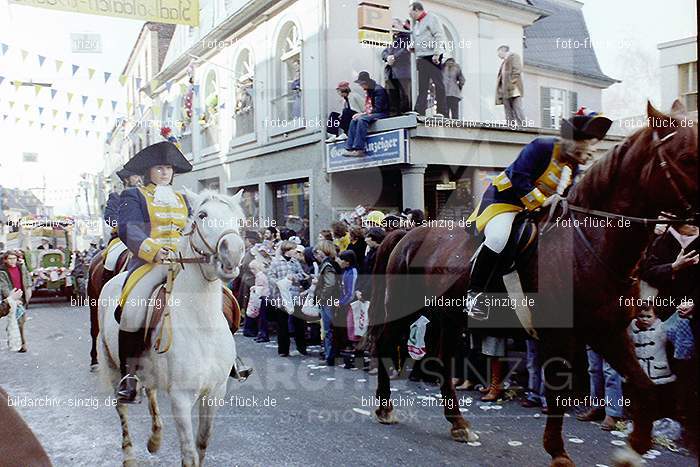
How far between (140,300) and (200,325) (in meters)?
0.60

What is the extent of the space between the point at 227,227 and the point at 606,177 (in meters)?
2.70

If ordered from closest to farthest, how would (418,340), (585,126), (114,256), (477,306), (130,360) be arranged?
(585,126) → (130,360) → (477,306) → (114,256) → (418,340)

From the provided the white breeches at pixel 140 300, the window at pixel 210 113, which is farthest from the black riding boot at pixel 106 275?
the window at pixel 210 113

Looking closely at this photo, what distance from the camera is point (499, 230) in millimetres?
4355

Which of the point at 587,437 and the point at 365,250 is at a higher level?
the point at 365,250

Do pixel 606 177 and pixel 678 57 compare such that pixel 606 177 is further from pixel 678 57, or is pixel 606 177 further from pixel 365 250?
pixel 365 250

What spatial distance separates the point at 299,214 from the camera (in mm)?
14039

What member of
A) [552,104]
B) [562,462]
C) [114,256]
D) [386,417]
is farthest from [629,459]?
[552,104]

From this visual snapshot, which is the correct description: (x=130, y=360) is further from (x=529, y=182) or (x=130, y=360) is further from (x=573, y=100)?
(x=573, y=100)

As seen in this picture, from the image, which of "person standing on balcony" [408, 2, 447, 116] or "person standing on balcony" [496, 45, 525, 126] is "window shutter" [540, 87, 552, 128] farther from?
"person standing on balcony" [408, 2, 447, 116]

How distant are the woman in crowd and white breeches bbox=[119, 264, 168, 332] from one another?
4138 mm

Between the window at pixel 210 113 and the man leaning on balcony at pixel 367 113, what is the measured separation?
506 cm

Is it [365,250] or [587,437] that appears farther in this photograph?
[365,250]

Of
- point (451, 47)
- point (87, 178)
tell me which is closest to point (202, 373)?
point (451, 47)
